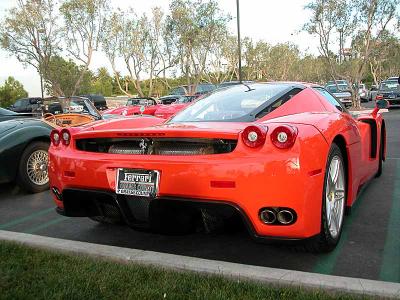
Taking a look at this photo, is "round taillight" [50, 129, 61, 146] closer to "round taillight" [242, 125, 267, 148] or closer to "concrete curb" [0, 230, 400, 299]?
"concrete curb" [0, 230, 400, 299]

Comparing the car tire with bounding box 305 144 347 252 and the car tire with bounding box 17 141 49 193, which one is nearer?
the car tire with bounding box 305 144 347 252

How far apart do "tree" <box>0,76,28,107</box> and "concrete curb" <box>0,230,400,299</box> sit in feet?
137

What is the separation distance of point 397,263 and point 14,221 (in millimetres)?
3666

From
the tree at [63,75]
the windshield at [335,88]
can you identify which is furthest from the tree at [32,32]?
the windshield at [335,88]

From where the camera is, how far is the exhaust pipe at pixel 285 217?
2.94 metres

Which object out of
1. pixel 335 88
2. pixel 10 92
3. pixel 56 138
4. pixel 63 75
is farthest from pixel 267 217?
pixel 10 92

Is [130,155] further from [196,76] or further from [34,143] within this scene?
[196,76]

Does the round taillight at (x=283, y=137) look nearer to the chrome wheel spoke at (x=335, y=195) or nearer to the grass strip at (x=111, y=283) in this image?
the chrome wheel spoke at (x=335, y=195)

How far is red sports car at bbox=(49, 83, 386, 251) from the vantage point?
2.94 m

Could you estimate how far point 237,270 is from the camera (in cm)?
300

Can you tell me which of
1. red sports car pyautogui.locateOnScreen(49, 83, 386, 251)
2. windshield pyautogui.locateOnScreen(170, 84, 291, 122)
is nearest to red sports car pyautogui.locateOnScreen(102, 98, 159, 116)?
windshield pyautogui.locateOnScreen(170, 84, 291, 122)

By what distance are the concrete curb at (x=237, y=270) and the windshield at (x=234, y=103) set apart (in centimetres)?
116

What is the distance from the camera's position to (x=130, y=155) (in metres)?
3.32

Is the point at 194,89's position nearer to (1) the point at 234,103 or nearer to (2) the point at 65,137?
(1) the point at 234,103
